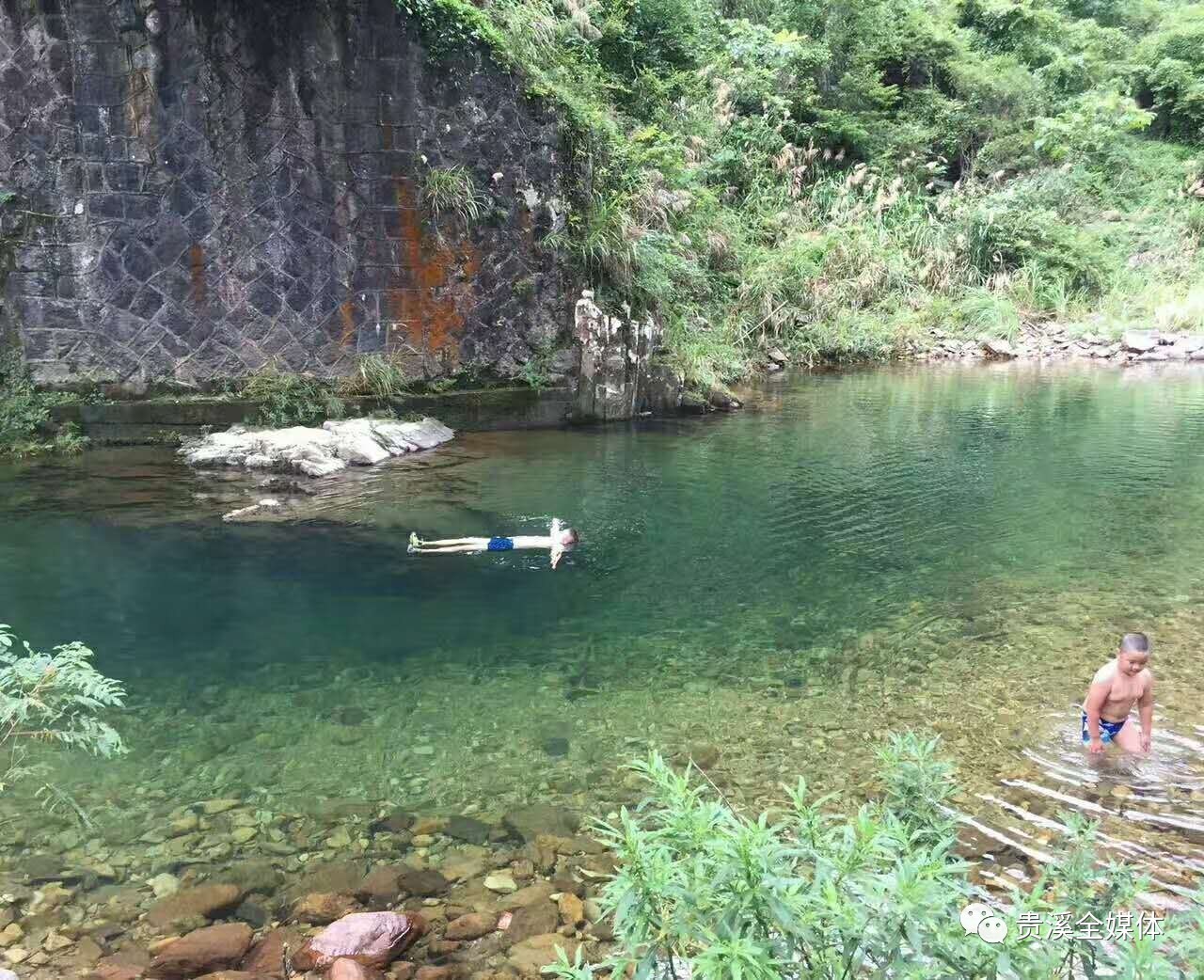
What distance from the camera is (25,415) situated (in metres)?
9.40

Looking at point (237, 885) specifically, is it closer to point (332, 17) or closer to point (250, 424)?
point (250, 424)

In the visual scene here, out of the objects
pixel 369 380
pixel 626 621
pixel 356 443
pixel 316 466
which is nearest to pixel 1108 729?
pixel 626 621

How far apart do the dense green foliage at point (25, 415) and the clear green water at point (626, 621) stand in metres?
0.63

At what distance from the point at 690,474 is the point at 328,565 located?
3.80 meters

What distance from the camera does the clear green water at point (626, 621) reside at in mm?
3740

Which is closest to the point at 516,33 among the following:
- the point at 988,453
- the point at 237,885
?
the point at 988,453

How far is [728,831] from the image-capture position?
1796mm

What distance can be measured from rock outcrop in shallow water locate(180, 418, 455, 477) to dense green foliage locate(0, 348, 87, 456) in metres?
1.26

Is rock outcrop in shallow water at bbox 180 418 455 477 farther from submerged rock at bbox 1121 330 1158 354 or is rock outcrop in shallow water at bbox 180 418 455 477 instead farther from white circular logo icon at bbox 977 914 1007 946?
submerged rock at bbox 1121 330 1158 354

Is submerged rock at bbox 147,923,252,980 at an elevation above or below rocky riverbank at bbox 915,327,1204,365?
below

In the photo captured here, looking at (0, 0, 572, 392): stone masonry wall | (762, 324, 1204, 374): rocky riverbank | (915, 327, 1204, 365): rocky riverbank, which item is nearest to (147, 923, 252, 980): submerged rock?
(0, 0, 572, 392): stone masonry wall

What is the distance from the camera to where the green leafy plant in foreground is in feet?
9.44

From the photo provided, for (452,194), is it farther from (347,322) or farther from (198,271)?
(198,271)

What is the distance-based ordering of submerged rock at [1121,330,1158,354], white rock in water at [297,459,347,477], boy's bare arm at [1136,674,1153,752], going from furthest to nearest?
submerged rock at [1121,330,1158,354]
white rock in water at [297,459,347,477]
boy's bare arm at [1136,674,1153,752]
